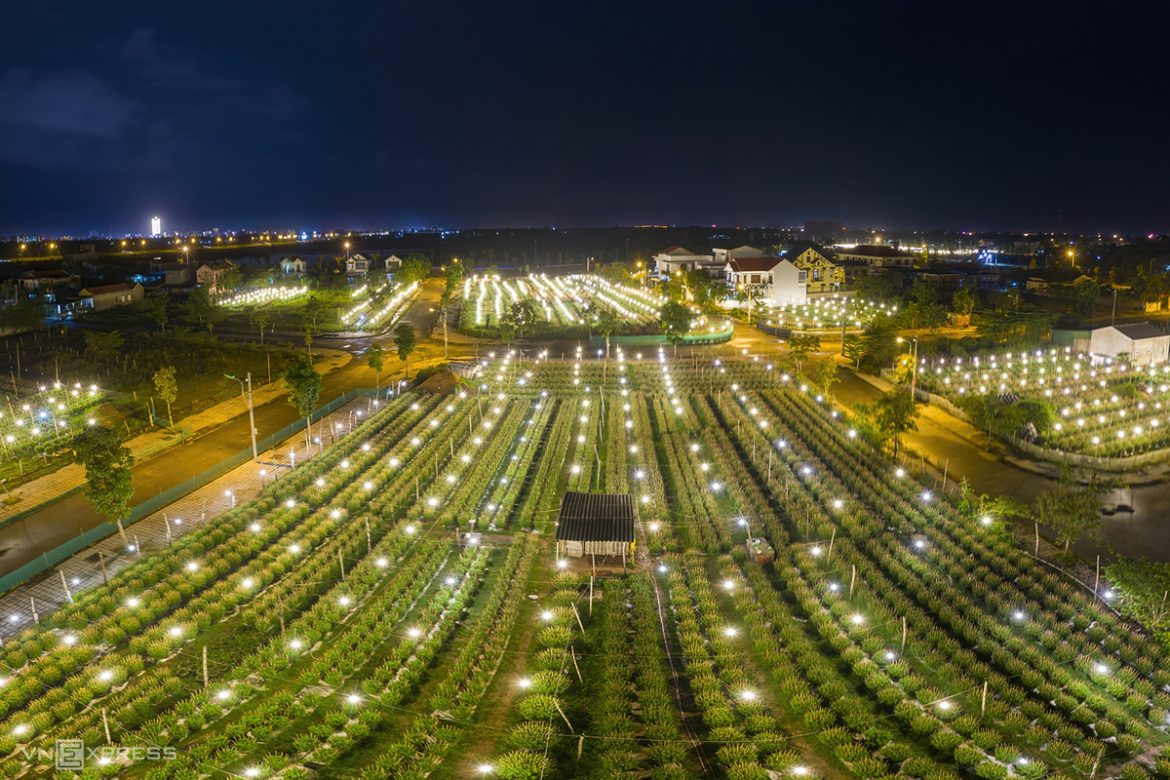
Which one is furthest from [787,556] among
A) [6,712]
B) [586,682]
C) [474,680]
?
[6,712]

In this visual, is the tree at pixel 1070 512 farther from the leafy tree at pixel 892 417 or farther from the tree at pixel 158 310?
the tree at pixel 158 310

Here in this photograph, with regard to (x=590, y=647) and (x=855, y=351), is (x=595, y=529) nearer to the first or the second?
(x=590, y=647)

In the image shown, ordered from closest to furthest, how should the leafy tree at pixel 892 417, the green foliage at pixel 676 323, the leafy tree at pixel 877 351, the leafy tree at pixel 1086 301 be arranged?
the leafy tree at pixel 892 417 < the leafy tree at pixel 877 351 < the green foliage at pixel 676 323 < the leafy tree at pixel 1086 301

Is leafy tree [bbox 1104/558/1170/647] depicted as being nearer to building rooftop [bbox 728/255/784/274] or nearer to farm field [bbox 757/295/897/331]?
farm field [bbox 757/295/897/331]

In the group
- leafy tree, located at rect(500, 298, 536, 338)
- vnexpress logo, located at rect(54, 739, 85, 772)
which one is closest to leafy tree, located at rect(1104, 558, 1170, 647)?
vnexpress logo, located at rect(54, 739, 85, 772)

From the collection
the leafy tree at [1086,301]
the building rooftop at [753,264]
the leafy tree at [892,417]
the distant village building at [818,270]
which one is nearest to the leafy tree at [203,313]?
the building rooftop at [753,264]

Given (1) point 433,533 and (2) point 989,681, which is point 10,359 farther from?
(2) point 989,681
